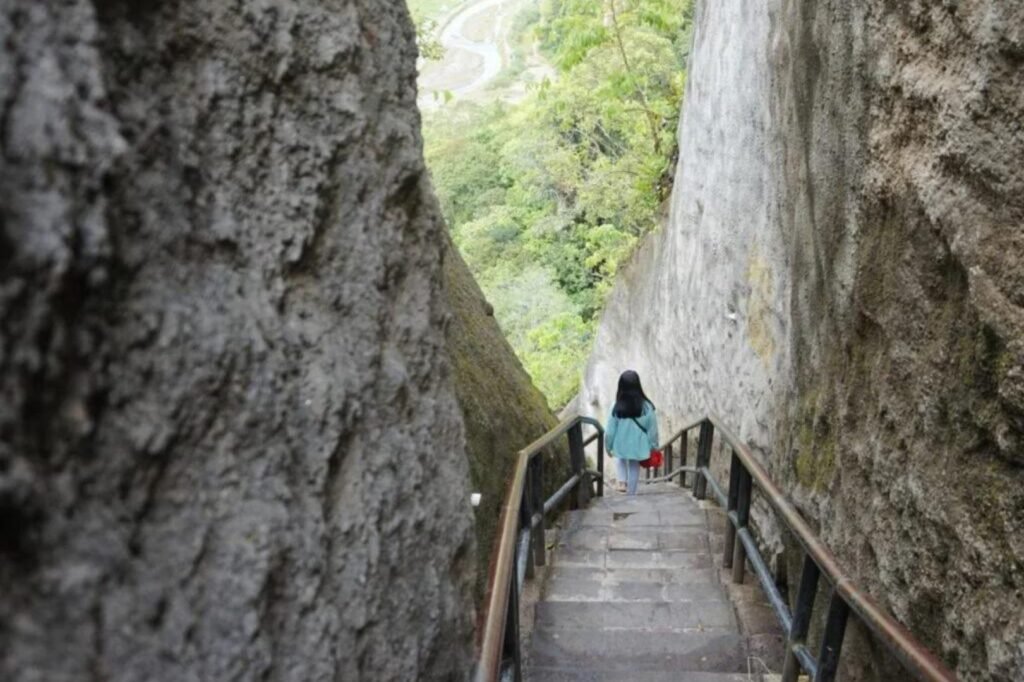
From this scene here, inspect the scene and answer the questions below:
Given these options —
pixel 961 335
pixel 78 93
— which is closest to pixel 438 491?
pixel 78 93

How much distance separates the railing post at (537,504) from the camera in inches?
188

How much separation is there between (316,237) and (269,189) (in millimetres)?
133

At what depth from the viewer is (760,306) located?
631cm

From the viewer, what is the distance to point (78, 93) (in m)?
0.92

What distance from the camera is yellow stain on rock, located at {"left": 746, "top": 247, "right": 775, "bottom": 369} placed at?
5.95 meters

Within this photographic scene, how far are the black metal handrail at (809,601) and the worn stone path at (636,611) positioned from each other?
377 millimetres

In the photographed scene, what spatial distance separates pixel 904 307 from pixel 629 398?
4.37m

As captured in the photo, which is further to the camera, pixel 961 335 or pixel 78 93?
pixel 961 335

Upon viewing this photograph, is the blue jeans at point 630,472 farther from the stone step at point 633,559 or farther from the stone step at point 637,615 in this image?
the stone step at point 637,615

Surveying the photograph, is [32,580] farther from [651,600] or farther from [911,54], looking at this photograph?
[651,600]

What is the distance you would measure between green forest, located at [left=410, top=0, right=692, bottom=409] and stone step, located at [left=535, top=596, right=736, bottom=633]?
14.4ft

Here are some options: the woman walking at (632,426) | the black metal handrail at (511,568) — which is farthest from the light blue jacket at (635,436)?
the black metal handrail at (511,568)

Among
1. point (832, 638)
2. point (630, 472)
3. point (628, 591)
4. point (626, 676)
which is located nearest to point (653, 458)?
point (630, 472)

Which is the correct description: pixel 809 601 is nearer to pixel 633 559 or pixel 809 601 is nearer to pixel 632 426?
pixel 633 559
